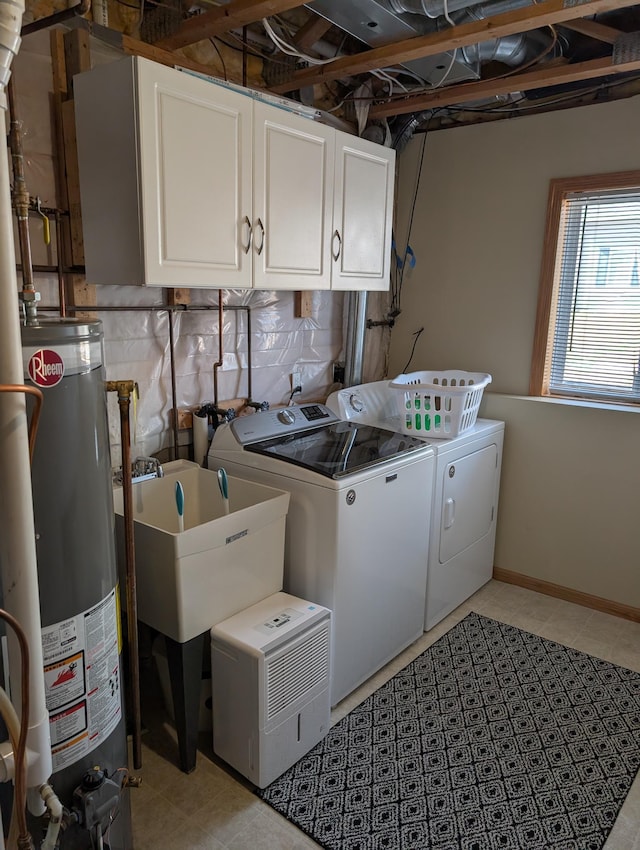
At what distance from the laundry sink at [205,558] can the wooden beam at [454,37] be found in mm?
1685

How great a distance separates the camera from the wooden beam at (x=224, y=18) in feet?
6.31

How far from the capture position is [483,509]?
10.4 ft

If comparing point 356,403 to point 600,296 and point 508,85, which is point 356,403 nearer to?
point 600,296

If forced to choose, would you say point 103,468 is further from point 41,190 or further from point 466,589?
point 466,589

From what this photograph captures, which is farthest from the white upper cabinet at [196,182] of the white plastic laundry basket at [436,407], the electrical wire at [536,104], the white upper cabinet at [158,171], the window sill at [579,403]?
the window sill at [579,403]

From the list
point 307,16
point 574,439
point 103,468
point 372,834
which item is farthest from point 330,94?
point 372,834

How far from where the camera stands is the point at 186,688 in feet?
6.43

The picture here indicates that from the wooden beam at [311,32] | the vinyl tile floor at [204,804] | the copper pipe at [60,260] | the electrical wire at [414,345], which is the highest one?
the wooden beam at [311,32]

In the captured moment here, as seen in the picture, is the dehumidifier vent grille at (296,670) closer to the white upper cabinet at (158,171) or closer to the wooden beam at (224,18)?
the white upper cabinet at (158,171)

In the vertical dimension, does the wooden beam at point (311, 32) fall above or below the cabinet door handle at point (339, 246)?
above

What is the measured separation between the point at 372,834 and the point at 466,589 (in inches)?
59.8

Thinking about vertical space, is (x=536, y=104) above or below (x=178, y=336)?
above

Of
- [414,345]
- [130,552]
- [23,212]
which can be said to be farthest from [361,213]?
[130,552]

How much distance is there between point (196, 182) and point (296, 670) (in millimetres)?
1607
